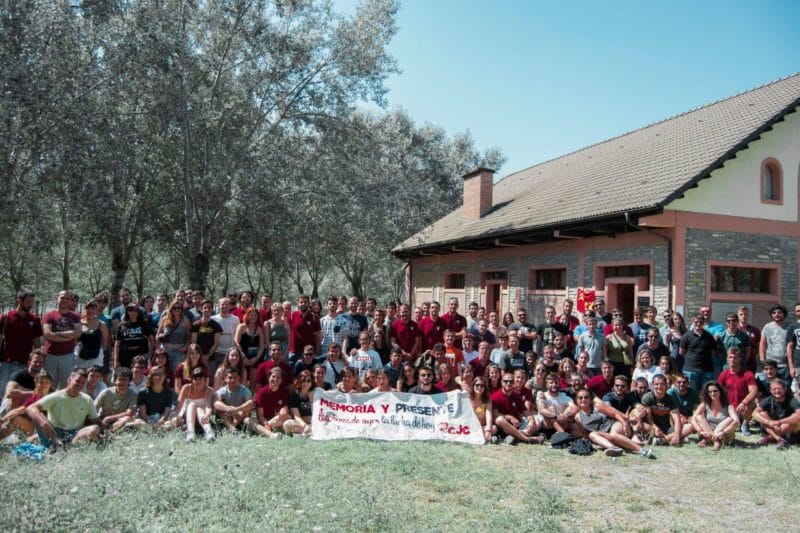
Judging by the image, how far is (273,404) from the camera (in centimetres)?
838

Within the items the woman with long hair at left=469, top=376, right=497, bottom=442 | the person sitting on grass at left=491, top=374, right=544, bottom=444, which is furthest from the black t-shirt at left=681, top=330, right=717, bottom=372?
the woman with long hair at left=469, top=376, right=497, bottom=442

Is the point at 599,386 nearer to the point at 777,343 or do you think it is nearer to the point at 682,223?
the point at 777,343

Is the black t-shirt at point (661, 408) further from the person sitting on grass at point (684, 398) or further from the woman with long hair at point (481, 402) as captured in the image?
the woman with long hair at point (481, 402)

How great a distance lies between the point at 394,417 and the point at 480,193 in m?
14.5

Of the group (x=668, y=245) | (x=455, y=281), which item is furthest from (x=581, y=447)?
(x=455, y=281)

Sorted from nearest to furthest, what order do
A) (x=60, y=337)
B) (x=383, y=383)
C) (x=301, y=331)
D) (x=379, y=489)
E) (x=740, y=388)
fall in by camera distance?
(x=379, y=489) → (x=60, y=337) → (x=740, y=388) → (x=383, y=383) → (x=301, y=331)

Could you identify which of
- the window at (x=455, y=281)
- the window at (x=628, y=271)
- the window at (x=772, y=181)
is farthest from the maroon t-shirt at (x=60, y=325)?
the window at (x=455, y=281)

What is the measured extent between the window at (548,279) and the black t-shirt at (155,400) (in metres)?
10.7

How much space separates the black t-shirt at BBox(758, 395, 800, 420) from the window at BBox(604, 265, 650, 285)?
17.0 ft

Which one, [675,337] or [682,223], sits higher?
[682,223]

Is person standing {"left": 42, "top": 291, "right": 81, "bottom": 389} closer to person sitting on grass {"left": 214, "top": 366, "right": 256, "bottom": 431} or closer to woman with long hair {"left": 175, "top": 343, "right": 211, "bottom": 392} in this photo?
woman with long hair {"left": 175, "top": 343, "right": 211, "bottom": 392}

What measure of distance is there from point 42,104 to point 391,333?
820cm

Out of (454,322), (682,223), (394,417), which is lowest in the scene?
(394,417)

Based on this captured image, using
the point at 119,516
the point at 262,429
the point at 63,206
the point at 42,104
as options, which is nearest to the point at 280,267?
the point at 63,206
